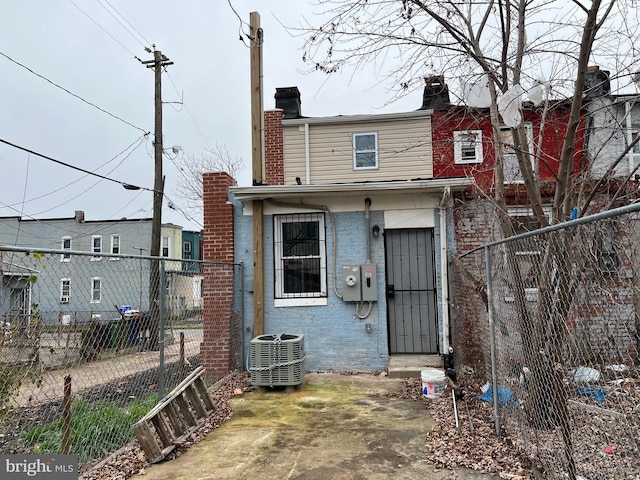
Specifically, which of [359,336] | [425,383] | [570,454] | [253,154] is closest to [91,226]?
[253,154]

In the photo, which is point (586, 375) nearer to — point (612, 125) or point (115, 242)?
point (612, 125)

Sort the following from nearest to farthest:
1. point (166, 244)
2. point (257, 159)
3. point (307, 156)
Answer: point (257, 159) < point (307, 156) < point (166, 244)

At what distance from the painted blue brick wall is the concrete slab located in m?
1.13

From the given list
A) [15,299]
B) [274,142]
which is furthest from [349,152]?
[15,299]

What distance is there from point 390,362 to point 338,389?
1275 mm

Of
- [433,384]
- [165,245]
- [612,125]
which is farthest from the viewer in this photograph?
[165,245]

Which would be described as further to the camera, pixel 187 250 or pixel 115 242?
pixel 187 250

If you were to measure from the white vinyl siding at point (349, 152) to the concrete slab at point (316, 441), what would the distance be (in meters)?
8.72

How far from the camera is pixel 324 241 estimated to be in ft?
26.4

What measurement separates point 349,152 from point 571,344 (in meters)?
11.4

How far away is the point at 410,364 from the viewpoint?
7441 millimetres

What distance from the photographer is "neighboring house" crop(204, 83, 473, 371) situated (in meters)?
7.71

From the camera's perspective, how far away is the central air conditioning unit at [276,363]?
21.9 ft

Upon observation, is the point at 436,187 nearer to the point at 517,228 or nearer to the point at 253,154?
the point at 517,228
